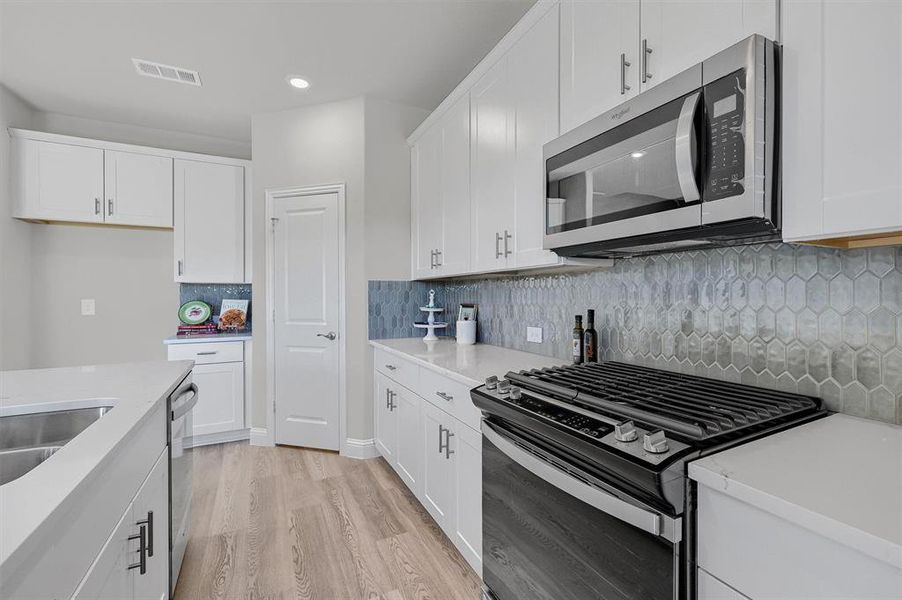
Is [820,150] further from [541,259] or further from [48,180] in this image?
[48,180]

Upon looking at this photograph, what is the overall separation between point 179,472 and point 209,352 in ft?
6.49

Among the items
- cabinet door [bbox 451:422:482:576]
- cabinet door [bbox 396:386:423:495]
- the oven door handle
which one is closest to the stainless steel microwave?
the oven door handle

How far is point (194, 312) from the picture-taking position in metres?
3.91

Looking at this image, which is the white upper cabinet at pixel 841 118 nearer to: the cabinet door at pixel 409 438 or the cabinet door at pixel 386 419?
the cabinet door at pixel 409 438

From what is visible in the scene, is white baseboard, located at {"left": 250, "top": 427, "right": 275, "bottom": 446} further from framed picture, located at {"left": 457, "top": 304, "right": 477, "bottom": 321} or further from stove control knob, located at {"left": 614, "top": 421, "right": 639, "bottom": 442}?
stove control knob, located at {"left": 614, "top": 421, "right": 639, "bottom": 442}

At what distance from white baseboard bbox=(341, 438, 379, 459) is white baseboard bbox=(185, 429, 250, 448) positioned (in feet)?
3.54

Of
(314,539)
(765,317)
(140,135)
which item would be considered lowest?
(314,539)

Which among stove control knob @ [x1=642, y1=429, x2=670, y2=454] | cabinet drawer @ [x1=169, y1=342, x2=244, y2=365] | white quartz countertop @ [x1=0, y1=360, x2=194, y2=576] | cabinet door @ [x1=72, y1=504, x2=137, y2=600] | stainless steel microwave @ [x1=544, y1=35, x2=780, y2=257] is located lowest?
cabinet door @ [x1=72, y1=504, x2=137, y2=600]

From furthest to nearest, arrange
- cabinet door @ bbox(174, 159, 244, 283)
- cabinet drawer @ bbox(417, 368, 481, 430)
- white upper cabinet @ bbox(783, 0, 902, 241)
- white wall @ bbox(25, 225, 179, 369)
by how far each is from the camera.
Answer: cabinet door @ bbox(174, 159, 244, 283) < white wall @ bbox(25, 225, 179, 369) < cabinet drawer @ bbox(417, 368, 481, 430) < white upper cabinet @ bbox(783, 0, 902, 241)

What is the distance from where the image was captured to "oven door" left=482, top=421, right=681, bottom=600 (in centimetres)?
85

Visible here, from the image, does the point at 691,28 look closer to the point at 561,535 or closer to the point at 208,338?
the point at 561,535

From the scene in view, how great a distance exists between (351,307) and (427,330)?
642mm

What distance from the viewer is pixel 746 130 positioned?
98cm

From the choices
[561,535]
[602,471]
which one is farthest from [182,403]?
[602,471]
